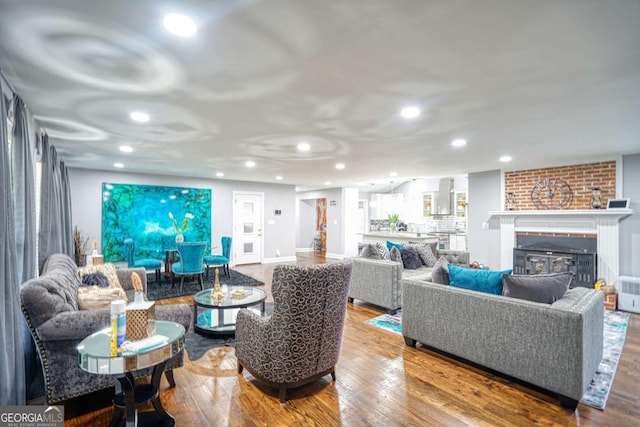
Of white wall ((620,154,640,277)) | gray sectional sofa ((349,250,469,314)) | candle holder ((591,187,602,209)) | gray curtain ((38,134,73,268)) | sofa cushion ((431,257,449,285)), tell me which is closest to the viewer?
sofa cushion ((431,257,449,285))

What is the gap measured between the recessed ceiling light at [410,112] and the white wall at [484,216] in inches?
171

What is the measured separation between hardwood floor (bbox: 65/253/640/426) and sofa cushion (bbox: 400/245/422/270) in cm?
226

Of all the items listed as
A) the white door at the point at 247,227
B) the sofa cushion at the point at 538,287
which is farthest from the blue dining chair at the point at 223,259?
the sofa cushion at the point at 538,287

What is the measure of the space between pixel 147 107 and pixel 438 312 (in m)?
3.36

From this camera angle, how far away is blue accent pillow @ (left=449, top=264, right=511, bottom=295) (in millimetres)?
2779

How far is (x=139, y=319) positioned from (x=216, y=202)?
21.6 feet

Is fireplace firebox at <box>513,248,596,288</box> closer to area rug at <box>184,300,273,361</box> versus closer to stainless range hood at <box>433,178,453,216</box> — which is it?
stainless range hood at <box>433,178,453,216</box>

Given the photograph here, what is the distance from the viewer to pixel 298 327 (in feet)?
7.39

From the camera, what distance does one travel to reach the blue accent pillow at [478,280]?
2.78 metres

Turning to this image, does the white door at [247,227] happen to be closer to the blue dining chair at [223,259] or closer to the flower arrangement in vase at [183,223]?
the flower arrangement in vase at [183,223]

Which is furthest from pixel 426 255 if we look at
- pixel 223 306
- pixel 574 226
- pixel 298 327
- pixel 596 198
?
pixel 298 327

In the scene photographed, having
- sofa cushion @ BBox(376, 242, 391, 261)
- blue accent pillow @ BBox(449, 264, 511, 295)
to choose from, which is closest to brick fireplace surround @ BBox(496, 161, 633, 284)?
sofa cushion @ BBox(376, 242, 391, 261)

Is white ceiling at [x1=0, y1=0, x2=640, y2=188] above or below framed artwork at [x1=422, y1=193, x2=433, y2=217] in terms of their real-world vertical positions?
above

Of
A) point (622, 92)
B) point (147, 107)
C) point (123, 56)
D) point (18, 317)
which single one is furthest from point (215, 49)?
point (622, 92)
